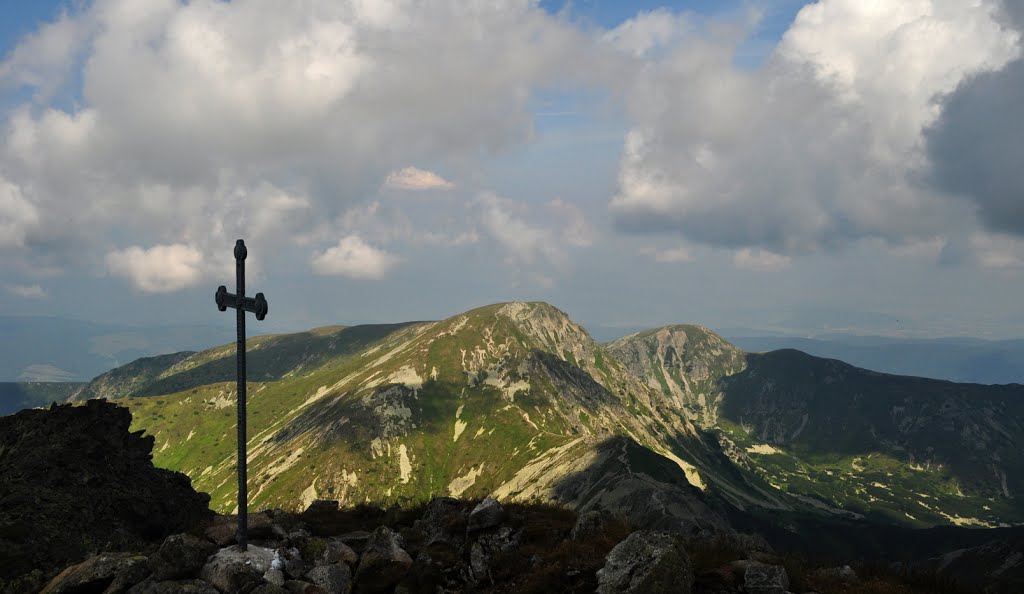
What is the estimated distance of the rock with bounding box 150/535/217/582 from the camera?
59.8 ft

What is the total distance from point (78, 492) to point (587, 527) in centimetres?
2827

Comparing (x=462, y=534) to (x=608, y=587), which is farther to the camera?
(x=462, y=534)

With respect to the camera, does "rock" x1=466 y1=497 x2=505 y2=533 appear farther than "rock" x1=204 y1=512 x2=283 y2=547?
Yes

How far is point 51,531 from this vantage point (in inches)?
1002

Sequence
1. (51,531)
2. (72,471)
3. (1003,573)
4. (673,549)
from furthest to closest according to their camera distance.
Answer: (1003,573), (72,471), (51,531), (673,549)

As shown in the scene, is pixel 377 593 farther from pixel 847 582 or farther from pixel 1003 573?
pixel 1003 573

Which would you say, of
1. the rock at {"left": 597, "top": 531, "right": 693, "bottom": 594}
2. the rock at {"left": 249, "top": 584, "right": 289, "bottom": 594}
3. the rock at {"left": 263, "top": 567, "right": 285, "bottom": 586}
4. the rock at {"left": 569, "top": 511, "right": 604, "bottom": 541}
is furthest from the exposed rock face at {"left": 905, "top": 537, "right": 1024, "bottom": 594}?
the rock at {"left": 249, "top": 584, "right": 289, "bottom": 594}

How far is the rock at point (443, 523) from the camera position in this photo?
24.1 metres

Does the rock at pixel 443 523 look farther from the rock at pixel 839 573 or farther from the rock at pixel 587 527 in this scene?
the rock at pixel 839 573

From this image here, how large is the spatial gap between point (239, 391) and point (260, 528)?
6.34 m

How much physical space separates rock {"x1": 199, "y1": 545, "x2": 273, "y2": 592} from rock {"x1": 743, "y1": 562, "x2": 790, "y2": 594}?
16112 mm

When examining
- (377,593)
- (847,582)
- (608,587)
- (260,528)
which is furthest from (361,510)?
(847,582)

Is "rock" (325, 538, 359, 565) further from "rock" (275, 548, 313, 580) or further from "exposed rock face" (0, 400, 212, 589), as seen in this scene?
"exposed rock face" (0, 400, 212, 589)

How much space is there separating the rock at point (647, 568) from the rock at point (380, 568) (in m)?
8.05
